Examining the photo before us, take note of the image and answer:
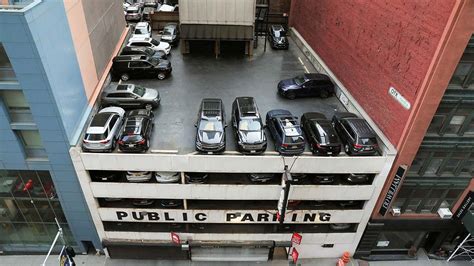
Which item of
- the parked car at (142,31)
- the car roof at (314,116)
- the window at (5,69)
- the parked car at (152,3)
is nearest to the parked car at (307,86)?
the car roof at (314,116)

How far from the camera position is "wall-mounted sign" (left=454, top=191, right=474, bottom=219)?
26719 millimetres

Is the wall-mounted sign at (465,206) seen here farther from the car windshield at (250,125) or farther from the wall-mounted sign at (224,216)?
the car windshield at (250,125)

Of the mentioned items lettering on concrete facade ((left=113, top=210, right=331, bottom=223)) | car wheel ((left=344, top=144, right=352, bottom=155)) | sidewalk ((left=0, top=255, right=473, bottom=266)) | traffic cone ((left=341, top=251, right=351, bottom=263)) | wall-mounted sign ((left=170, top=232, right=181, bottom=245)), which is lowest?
sidewalk ((left=0, top=255, right=473, bottom=266))

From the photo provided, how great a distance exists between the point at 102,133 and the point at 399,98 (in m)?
20.6

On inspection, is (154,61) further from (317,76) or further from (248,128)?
(317,76)

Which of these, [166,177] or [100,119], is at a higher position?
[100,119]

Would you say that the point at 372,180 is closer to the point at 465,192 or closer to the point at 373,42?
the point at 465,192

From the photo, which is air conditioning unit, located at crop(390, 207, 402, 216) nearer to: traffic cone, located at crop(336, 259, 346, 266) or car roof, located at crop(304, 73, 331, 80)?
traffic cone, located at crop(336, 259, 346, 266)

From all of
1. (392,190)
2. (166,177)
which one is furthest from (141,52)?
(392,190)

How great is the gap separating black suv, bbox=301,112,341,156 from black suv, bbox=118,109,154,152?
461 inches

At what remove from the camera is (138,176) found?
24.3m

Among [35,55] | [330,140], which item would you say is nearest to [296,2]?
[330,140]

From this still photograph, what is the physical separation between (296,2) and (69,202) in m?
33.6

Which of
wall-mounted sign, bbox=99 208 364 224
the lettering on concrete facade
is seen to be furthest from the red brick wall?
the lettering on concrete facade
